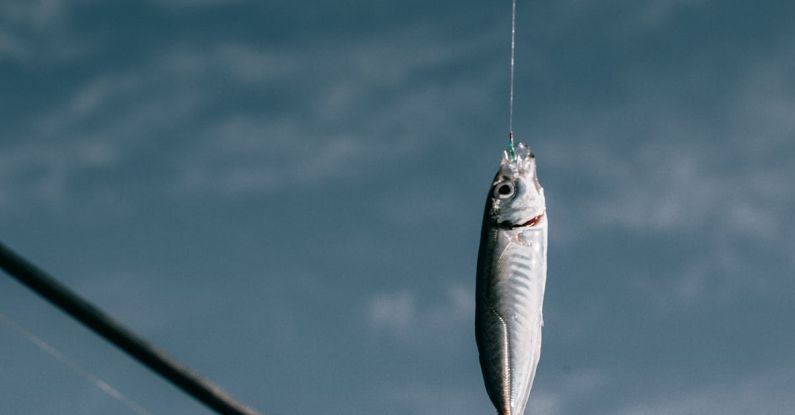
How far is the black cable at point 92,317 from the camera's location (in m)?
2.15

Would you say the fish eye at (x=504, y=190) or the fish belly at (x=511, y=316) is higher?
the fish eye at (x=504, y=190)

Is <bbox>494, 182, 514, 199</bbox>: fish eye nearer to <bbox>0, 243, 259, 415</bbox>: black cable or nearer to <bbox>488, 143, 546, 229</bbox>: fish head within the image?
<bbox>488, 143, 546, 229</bbox>: fish head

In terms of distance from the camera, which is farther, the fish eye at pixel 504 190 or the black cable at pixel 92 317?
the fish eye at pixel 504 190

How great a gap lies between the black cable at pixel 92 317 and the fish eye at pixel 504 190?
14.6 feet

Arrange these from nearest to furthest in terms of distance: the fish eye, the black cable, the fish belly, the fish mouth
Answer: the black cable
the fish belly
the fish mouth
the fish eye

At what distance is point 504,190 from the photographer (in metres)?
6.58

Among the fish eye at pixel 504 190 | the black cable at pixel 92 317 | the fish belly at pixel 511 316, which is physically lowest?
the black cable at pixel 92 317

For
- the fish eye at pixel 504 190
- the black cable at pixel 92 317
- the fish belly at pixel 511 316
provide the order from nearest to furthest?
the black cable at pixel 92 317
the fish belly at pixel 511 316
the fish eye at pixel 504 190

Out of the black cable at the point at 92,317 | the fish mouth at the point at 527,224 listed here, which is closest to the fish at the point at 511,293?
the fish mouth at the point at 527,224

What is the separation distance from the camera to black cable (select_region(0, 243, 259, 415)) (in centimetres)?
215

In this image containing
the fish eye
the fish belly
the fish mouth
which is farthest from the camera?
the fish eye

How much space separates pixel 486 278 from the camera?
6184 mm

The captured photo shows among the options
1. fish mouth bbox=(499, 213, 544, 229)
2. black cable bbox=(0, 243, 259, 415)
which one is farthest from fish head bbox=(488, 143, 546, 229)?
black cable bbox=(0, 243, 259, 415)

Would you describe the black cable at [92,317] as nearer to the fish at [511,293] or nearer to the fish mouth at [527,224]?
the fish at [511,293]
